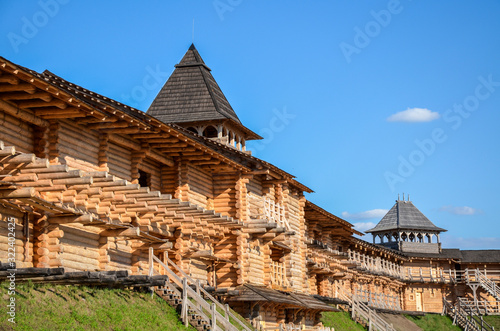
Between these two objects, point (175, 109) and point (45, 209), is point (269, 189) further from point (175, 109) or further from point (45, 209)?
point (45, 209)

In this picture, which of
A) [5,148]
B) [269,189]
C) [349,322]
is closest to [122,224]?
[5,148]

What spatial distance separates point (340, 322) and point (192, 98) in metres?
16.3

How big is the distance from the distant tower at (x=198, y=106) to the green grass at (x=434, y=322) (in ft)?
85.0

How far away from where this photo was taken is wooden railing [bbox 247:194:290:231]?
35219 mm

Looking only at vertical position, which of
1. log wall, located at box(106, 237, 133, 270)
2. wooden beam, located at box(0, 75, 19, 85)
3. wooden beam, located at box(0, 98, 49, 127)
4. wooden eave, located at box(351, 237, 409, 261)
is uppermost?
wooden beam, located at box(0, 75, 19, 85)

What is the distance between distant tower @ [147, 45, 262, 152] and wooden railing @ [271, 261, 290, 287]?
6807 millimetres

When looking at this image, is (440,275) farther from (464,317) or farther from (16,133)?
(16,133)

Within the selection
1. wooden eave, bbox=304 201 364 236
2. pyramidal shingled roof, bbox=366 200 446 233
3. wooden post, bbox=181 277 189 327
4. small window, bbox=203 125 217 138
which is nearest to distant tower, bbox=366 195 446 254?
pyramidal shingled roof, bbox=366 200 446 233

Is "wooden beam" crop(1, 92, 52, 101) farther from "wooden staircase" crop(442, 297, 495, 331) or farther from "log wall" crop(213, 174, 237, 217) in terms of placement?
"wooden staircase" crop(442, 297, 495, 331)

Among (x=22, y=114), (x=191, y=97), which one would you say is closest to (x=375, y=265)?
(x=191, y=97)

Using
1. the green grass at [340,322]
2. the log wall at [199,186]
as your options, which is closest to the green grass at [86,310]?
the log wall at [199,186]

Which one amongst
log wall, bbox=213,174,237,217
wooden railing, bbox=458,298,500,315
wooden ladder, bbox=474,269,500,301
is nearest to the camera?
log wall, bbox=213,174,237,217

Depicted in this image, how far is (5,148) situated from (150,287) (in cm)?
944

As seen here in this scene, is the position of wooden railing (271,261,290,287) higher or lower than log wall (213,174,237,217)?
lower
